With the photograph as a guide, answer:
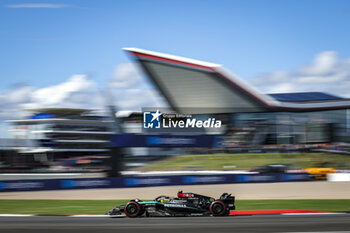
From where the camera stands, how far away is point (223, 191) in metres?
22.9

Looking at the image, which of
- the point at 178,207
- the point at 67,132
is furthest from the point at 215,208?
the point at 67,132

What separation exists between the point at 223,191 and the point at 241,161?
14.0 m

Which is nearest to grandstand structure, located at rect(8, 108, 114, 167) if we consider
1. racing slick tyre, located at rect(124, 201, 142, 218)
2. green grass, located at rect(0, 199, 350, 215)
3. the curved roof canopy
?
the curved roof canopy

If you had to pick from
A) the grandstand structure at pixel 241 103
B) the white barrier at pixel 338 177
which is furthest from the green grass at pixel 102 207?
the grandstand structure at pixel 241 103

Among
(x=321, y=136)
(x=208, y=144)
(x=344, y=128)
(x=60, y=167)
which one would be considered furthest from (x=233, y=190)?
(x=344, y=128)

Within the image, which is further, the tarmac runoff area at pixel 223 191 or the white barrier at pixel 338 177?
the white barrier at pixel 338 177

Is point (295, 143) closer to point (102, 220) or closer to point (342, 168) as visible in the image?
point (342, 168)

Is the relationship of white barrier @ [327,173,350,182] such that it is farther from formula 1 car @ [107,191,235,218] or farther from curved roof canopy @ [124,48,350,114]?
curved roof canopy @ [124,48,350,114]

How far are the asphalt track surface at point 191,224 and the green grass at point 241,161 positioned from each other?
70.8ft

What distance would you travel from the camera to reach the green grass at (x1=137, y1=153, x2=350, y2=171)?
33.5 metres

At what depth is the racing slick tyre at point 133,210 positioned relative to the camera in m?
11.3

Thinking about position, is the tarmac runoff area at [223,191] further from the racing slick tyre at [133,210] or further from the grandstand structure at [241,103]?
the grandstand structure at [241,103]

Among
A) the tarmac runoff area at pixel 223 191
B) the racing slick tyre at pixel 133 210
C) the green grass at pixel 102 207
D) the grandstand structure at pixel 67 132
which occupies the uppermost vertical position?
the grandstand structure at pixel 67 132

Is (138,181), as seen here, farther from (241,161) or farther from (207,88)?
(207,88)
